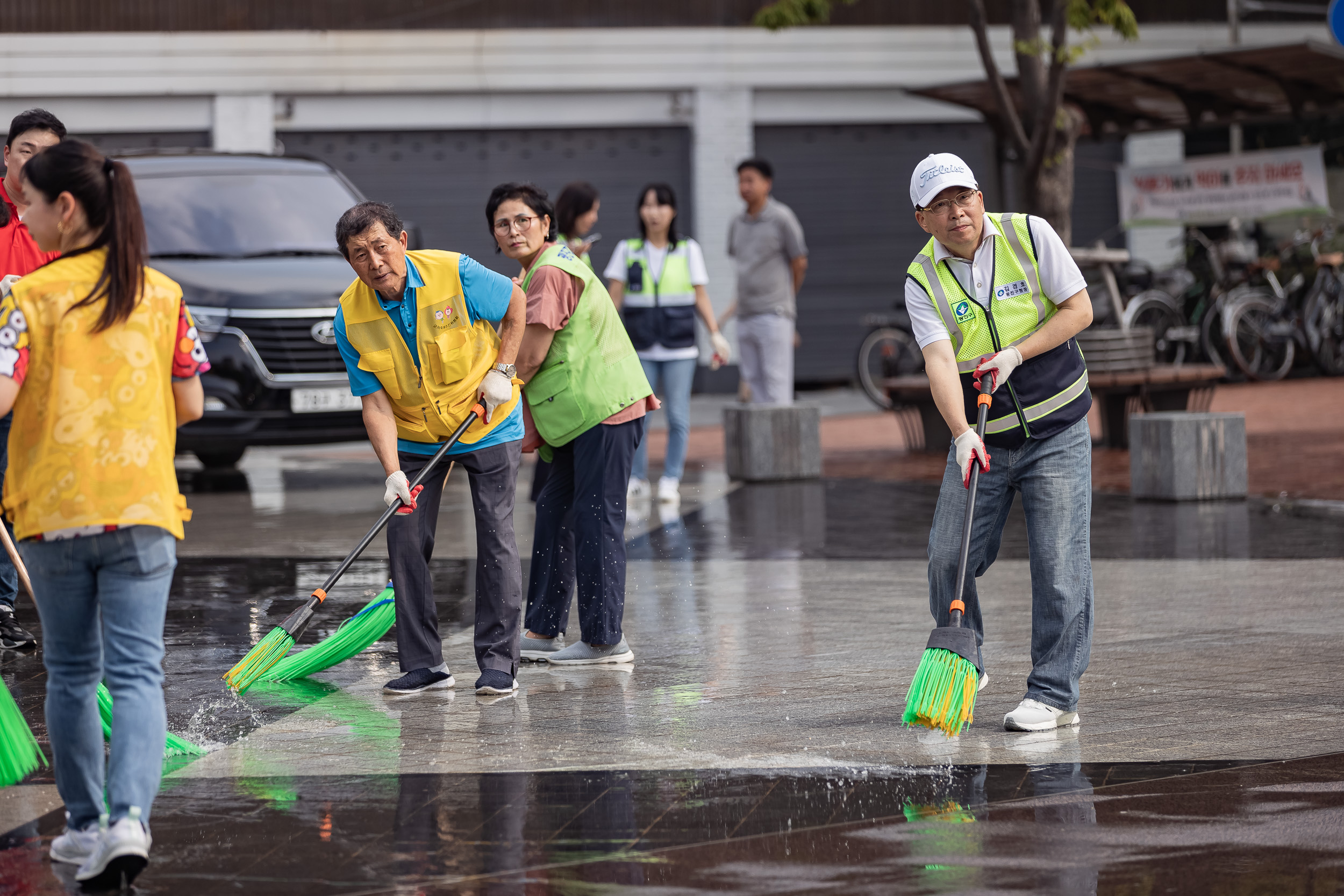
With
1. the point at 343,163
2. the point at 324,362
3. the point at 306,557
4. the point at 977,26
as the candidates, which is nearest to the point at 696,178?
the point at 343,163

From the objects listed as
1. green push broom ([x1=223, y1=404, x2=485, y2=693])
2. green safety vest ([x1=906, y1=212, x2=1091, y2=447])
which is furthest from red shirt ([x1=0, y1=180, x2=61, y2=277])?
green safety vest ([x1=906, y1=212, x2=1091, y2=447])

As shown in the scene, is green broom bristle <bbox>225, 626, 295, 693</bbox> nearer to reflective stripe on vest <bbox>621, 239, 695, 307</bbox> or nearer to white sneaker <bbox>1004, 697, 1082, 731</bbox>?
white sneaker <bbox>1004, 697, 1082, 731</bbox>

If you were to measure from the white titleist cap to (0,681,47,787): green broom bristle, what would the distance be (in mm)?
A: 2753

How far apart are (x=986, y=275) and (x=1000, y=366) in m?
0.30

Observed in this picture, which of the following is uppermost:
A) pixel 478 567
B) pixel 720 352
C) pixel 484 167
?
pixel 484 167

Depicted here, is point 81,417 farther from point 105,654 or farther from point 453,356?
point 453,356

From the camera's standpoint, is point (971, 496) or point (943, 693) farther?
point (971, 496)

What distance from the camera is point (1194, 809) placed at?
4.41 m

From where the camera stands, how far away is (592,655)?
6574 millimetres

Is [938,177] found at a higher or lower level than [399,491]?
higher

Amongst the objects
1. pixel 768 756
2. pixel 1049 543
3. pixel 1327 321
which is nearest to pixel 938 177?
pixel 1049 543

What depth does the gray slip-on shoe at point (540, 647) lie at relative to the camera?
22.1 ft

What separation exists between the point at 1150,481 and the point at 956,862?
720cm

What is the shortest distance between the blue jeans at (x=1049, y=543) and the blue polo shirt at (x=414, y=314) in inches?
63.6
